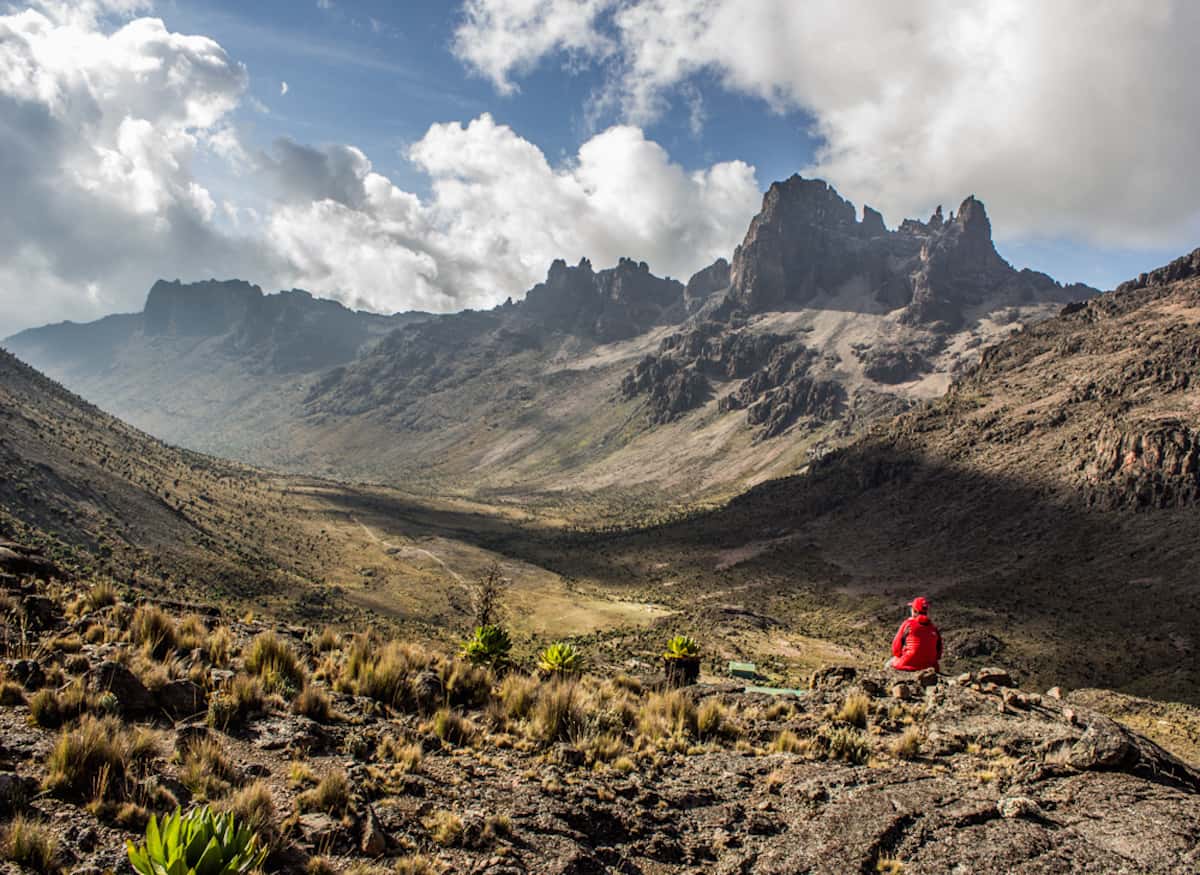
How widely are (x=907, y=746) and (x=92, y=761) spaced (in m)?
12.4

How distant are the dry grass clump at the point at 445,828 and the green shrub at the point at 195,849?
2.48 m

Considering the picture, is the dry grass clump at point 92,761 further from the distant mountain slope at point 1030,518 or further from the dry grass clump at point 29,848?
the distant mountain slope at point 1030,518


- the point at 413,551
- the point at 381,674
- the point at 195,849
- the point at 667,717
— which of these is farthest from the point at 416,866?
the point at 413,551

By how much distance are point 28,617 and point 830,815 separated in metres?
13.6

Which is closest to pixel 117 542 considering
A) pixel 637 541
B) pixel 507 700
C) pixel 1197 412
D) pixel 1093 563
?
pixel 507 700

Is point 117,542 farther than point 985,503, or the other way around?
point 985,503

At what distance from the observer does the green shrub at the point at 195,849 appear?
4906 millimetres

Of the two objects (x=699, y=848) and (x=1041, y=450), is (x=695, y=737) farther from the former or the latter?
(x=1041, y=450)

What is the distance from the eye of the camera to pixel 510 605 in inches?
3297

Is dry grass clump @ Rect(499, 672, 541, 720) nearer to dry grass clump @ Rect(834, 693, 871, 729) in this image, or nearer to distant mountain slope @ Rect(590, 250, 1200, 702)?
dry grass clump @ Rect(834, 693, 871, 729)

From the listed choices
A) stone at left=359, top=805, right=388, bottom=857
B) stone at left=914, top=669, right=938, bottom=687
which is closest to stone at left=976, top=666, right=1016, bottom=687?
stone at left=914, top=669, right=938, bottom=687

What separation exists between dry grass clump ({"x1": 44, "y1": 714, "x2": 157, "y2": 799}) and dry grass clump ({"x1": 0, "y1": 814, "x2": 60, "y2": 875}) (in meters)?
0.98

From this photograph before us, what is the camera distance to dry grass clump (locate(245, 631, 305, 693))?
10750 mm

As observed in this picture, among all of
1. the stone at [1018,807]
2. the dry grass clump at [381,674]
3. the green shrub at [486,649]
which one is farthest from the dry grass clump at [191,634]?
the stone at [1018,807]
